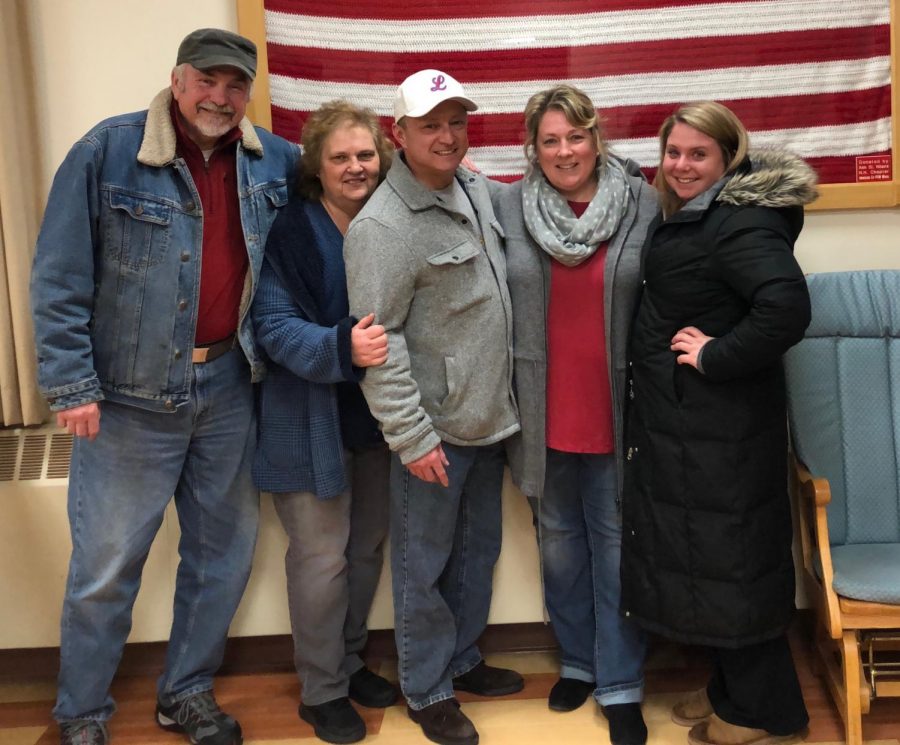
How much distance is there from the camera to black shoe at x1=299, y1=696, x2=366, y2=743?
2.27m

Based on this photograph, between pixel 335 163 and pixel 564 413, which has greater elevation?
pixel 335 163

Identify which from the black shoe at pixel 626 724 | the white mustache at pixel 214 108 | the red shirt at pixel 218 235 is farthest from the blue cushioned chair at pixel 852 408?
the white mustache at pixel 214 108

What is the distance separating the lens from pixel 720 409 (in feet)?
6.41

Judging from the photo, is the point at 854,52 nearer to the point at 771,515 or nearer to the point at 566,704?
the point at 771,515

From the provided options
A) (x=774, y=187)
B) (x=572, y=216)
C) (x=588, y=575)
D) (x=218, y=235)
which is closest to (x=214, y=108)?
(x=218, y=235)

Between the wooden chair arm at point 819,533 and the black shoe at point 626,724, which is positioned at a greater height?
the wooden chair arm at point 819,533

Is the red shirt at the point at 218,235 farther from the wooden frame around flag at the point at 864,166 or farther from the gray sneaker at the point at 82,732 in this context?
the gray sneaker at the point at 82,732

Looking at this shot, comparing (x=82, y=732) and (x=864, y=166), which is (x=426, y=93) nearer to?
(x=864, y=166)

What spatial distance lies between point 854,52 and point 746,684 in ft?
5.73

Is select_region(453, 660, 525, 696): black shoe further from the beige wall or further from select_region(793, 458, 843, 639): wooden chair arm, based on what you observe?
select_region(793, 458, 843, 639): wooden chair arm

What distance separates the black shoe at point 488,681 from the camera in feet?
8.05

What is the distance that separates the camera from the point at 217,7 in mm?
2453

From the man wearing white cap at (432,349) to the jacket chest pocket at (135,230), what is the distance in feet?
1.43

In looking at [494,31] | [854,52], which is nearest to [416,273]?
[494,31]
